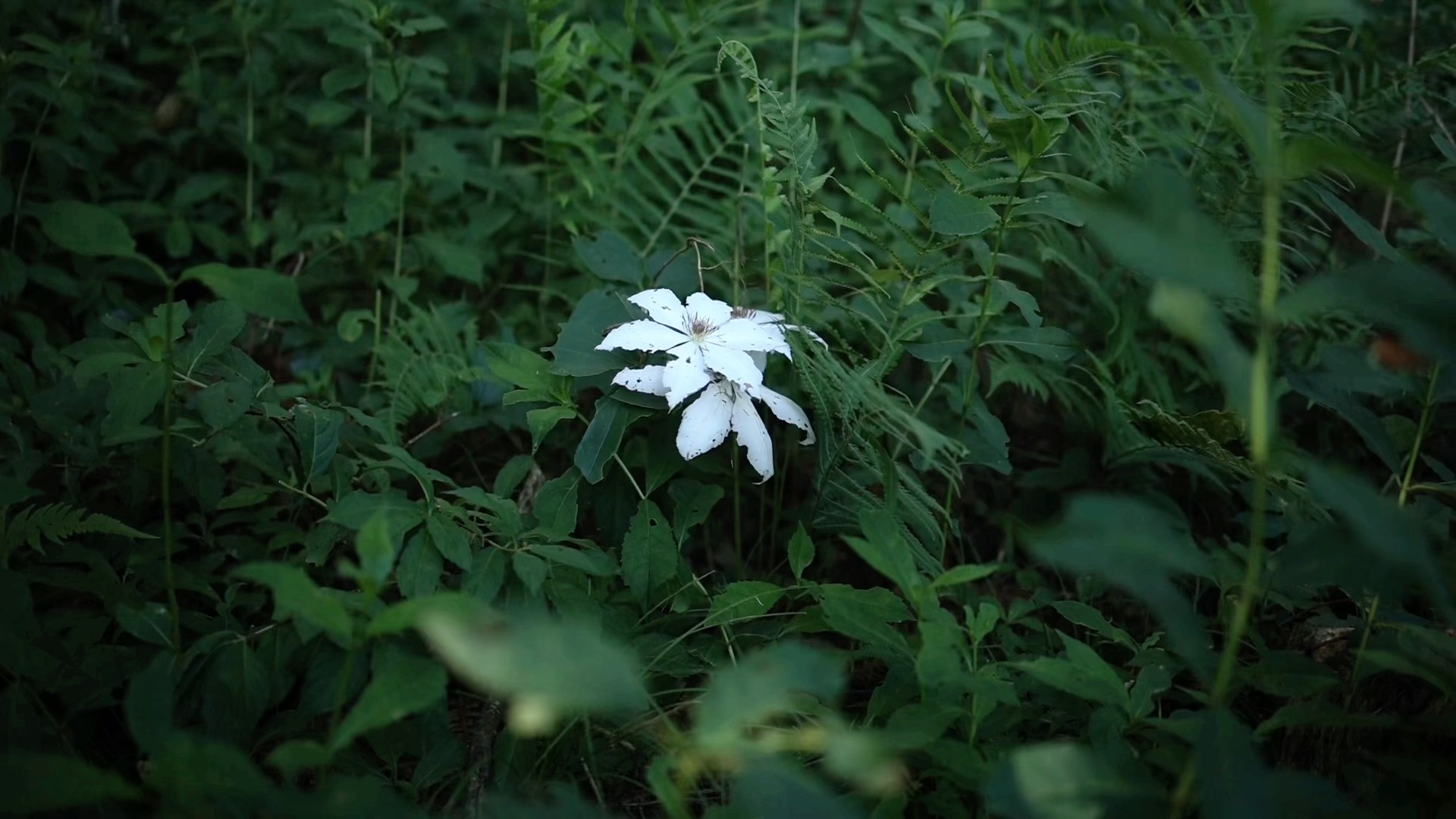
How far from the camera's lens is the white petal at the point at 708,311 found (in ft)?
6.34

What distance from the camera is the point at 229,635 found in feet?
5.30

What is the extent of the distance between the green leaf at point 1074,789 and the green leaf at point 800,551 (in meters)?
0.63

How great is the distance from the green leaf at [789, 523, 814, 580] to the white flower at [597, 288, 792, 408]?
0.90ft

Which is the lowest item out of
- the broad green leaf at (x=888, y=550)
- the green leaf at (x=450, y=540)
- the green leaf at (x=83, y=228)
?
the green leaf at (x=450, y=540)

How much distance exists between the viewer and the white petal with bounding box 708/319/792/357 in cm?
189

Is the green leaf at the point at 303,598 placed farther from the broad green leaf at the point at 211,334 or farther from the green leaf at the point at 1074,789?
the green leaf at the point at 1074,789

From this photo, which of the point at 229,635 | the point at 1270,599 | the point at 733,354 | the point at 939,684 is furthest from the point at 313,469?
the point at 1270,599

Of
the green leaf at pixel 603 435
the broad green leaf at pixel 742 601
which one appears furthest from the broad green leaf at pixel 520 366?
the broad green leaf at pixel 742 601

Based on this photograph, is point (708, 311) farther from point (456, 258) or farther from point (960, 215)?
point (456, 258)

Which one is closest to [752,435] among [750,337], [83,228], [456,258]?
[750,337]

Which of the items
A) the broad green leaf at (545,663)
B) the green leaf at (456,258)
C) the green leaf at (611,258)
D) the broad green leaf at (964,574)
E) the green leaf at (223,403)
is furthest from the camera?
the green leaf at (456,258)

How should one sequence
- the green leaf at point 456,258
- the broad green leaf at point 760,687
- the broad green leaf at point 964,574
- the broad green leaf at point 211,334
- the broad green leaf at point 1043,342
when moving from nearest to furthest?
the broad green leaf at point 760,687 → the broad green leaf at point 964,574 → the broad green leaf at point 211,334 → the broad green leaf at point 1043,342 → the green leaf at point 456,258

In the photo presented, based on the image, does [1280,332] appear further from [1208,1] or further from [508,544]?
[508,544]

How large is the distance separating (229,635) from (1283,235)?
2.58 meters
